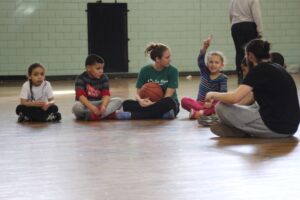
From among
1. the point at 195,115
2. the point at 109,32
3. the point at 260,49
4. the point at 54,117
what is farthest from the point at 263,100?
the point at 109,32

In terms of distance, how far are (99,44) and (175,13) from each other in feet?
5.74

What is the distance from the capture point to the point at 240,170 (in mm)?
3633

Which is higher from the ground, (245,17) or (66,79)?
(245,17)

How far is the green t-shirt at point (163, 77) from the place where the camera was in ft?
20.8

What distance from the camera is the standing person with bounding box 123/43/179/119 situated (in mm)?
6219

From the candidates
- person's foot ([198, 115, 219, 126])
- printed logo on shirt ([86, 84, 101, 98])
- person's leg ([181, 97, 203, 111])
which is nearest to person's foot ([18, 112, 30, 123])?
printed logo on shirt ([86, 84, 101, 98])

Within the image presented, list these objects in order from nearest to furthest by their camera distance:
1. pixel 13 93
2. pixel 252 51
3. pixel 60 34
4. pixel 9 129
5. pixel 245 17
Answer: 1. pixel 252 51
2. pixel 9 129
3. pixel 245 17
4. pixel 13 93
5. pixel 60 34

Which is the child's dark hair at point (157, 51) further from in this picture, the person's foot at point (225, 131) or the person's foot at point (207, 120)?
the person's foot at point (225, 131)

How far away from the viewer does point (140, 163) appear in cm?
389

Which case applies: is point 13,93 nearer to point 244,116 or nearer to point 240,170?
point 244,116

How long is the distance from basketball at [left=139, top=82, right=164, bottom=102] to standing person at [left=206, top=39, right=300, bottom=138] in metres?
1.50

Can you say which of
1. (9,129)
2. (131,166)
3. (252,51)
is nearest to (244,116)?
(252,51)

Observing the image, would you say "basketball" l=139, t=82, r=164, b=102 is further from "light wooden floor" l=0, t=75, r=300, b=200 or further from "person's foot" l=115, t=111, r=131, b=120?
"light wooden floor" l=0, t=75, r=300, b=200

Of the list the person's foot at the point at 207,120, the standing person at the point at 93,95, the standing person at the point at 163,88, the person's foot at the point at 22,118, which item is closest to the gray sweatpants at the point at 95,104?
the standing person at the point at 93,95
